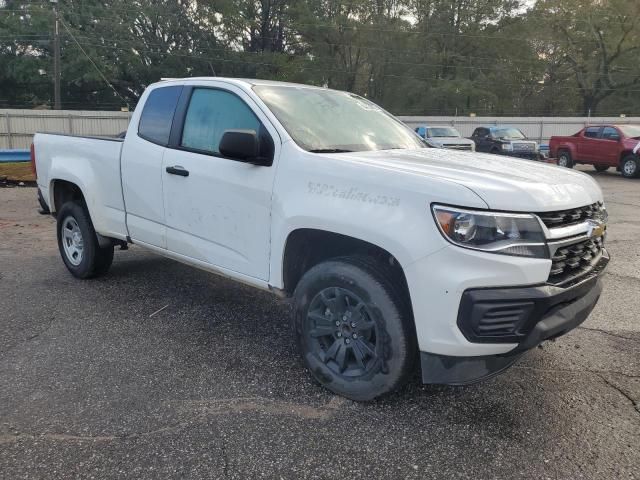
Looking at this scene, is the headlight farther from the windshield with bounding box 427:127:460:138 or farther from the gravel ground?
the windshield with bounding box 427:127:460:138

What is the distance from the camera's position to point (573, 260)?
2.91 metres

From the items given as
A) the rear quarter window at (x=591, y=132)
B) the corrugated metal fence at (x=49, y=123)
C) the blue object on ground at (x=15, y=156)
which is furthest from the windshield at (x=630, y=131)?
the corrugated metal fence at (x=49, y=123)

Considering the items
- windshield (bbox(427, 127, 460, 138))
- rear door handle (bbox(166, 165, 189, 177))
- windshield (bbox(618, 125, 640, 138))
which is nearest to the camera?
rear door handle (bbox(166, 165, 189, 177))

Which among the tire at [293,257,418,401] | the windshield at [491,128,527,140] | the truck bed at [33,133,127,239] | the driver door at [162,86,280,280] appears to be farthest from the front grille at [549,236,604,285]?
the windshield at [491,128,527,140]

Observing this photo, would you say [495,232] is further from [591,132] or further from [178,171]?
[591,132]

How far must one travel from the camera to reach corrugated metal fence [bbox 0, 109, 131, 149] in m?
26.4

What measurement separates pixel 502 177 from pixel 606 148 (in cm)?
1815

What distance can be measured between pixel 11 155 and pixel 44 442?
50.9 ft

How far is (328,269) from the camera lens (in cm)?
318

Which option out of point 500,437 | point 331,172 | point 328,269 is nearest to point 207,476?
point 328,269

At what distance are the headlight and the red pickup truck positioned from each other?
15944mm

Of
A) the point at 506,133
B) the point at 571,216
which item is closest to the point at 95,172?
the point at 571,216

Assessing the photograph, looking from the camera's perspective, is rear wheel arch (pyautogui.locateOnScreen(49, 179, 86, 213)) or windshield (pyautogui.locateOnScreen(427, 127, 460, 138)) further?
windshield (pyautogui.locateOnScreen(427, 127, 460, 138))

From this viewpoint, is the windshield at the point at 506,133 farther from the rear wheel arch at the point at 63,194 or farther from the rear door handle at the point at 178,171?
the rear door handle at the point at 178,171
